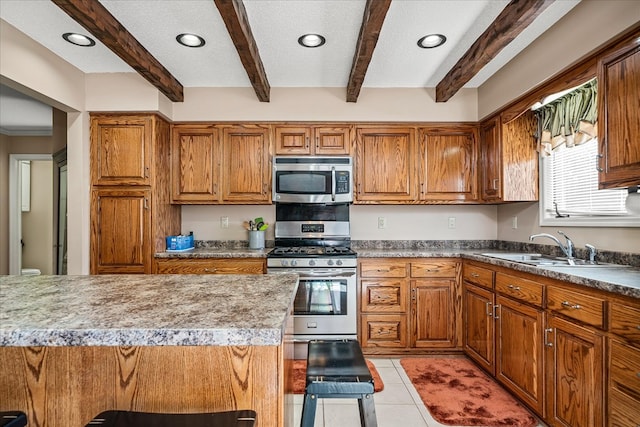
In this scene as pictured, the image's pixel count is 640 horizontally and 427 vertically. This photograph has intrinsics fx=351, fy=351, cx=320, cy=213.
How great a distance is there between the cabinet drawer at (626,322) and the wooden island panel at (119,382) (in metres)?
1.47

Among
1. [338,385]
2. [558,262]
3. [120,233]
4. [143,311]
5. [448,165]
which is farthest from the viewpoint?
[448,165]

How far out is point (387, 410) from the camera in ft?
7.41

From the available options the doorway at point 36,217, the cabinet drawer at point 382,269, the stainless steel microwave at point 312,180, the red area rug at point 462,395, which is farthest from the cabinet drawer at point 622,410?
the doorway at point 36,217

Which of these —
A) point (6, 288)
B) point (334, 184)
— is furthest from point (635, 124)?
point (6, 288)

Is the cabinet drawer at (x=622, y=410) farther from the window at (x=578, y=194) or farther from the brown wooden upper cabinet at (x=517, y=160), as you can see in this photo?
the brown wooden upper cabinet at (x=517, y=160)

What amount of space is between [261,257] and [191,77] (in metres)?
1.76

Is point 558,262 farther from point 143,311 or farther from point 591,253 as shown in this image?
point 143,311

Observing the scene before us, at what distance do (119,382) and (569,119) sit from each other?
121 inches

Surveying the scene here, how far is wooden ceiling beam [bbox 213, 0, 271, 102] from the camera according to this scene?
6.19ft

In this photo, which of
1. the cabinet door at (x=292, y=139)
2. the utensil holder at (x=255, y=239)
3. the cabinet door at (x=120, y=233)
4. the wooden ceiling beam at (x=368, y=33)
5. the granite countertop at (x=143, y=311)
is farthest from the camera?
the utensil holder at (x=255, y=239)

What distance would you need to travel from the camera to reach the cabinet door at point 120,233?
312cm

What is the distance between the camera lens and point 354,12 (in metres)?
2.15

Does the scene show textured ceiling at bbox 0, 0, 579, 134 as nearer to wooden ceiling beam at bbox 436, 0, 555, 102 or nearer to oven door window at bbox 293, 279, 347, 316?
wooden ceiling beam at bbox 436, 0, 555, 102

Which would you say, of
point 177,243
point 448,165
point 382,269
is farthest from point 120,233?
point 448,165
